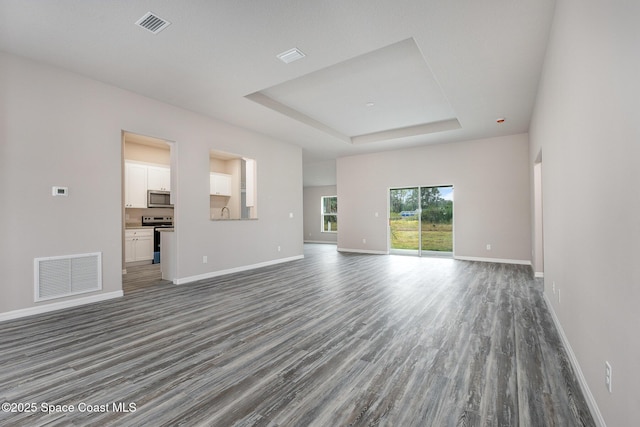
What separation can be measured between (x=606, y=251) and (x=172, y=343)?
10.5 feet

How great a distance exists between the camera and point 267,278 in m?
5.27

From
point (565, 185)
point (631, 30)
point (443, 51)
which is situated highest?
point (443, 51)

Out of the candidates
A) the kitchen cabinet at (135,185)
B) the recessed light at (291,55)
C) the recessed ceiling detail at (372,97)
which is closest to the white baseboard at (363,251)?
the recessed ceiling detail at (372,97)

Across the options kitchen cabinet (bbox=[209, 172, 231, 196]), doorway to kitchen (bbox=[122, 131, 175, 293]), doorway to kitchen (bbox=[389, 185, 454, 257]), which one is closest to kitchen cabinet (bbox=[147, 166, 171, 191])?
doorway to kitchen (bbox=[122, 131, 175, 293])

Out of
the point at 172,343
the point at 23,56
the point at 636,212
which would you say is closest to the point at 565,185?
the point at 636,212

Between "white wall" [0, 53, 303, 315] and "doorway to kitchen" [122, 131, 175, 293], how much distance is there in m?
1.89

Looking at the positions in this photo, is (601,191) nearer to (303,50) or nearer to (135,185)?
(303,50)

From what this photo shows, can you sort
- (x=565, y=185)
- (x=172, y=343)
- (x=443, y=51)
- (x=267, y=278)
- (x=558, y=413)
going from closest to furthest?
(x=558, y=413)
(x=565, y=185)
(x=172, y=343)
(x=443, y=51)
(x=267, y=278)

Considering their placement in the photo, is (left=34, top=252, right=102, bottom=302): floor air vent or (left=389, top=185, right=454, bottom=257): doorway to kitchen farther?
(left=389, top=185, right=454, bottom=257): doorway to kitchen

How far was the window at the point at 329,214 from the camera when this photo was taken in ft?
39.7

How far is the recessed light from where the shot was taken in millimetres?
3248

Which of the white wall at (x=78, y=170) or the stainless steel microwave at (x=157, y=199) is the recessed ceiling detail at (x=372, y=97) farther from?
the stainless steel microwave at (x=157, y=199)

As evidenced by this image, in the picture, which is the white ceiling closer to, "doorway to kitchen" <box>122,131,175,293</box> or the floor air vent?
the floor air vent

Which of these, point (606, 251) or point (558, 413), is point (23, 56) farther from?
point (558, 413)
